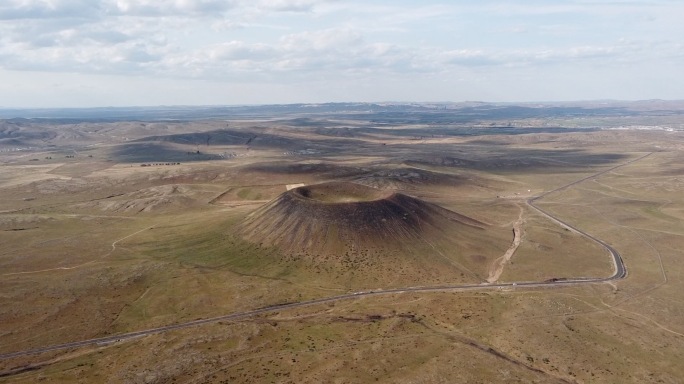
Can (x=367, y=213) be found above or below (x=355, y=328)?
above

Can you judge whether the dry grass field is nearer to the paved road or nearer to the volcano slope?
the volcano slope

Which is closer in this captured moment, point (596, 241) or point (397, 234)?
point (397, 234)

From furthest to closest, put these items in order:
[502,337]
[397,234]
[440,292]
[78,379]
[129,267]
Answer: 1. [397,234]
2. [129,267]
3. [440,292]
4. [502,337]
5. [78,379]

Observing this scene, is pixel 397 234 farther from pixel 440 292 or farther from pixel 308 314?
pixel 308 314

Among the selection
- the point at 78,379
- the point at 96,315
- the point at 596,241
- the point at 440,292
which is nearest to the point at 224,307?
the point at 96,315

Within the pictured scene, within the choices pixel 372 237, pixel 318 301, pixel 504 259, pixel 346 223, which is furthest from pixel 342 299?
pixel 504 259

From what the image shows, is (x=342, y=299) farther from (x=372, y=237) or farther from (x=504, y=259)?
(x=504, y=259)

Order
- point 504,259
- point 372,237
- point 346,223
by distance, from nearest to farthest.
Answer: point 504,259 → point 372,237 → point 346,223

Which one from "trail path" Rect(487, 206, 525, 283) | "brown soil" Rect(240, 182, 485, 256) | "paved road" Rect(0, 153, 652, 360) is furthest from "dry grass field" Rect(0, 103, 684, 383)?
"paved road" Rect(0, 153, 652, 360)

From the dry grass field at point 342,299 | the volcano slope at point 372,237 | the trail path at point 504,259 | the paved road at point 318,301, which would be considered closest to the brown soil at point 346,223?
the volcano slope at point 372,237
